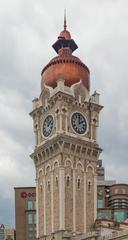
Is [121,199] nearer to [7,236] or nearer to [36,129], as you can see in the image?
[7,236]

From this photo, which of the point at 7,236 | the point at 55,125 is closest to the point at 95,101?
the point at 55,125

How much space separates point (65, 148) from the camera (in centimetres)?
7950

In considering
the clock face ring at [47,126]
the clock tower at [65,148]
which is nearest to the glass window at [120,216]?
the clock tower at [65,148]

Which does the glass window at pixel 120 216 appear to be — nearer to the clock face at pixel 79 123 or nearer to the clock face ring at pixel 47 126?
the clock face at pixel 79 123

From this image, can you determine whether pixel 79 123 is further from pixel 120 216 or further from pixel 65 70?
pixel 120 216

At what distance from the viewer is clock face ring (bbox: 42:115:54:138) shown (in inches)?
3250

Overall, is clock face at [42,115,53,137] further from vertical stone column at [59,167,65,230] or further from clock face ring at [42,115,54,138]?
vertical stone column at [59,167,65,230]

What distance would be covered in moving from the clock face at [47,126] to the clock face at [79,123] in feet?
11.0

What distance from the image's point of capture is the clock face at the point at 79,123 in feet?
268

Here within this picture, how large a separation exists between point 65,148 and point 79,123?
198 inches

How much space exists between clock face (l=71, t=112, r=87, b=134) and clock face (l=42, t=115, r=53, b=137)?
3.34m

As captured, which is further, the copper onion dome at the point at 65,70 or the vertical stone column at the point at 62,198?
the copper onion dome at the point at 65,70

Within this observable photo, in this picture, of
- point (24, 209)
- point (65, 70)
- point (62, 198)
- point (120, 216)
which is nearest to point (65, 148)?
point (62, 198)

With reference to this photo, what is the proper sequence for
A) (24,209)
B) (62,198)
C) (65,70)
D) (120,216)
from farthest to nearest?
(24,209) → (120,216) → (65,70) → (62,198)
